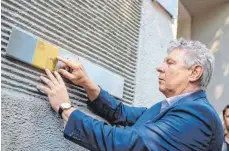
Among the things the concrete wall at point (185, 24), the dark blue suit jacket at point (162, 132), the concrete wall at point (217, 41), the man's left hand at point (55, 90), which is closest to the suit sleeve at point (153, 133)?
the dark blue suit jacket at point (162, 132)

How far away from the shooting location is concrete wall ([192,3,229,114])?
4.40m

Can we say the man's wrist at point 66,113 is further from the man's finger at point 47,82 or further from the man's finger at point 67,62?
the man's finger at point 67,62

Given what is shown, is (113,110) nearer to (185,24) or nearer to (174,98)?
(174,98)

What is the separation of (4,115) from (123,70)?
101 cm

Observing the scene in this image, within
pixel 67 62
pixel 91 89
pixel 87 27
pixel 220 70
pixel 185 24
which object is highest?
pixel 185 24

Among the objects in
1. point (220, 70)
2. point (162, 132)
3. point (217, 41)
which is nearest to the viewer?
point (162, 132)

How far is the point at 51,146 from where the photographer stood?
4.97 ft

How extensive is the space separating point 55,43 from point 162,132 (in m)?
0.71

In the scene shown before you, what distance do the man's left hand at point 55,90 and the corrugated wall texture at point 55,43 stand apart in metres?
0.04

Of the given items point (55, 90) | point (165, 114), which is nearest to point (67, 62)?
point (55, 90)

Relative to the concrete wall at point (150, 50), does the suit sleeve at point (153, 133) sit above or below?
below

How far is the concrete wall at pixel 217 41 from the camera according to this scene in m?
4.40

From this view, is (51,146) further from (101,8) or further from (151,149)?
(101,8)

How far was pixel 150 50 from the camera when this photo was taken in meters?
2.49
